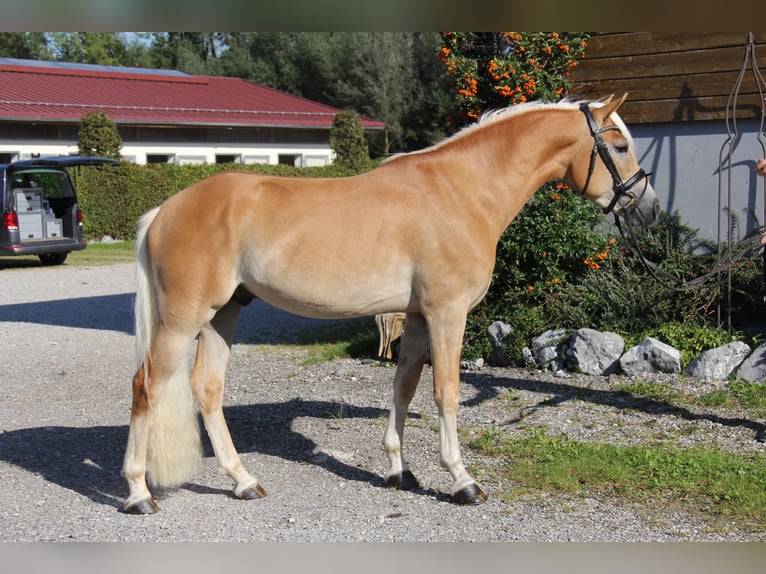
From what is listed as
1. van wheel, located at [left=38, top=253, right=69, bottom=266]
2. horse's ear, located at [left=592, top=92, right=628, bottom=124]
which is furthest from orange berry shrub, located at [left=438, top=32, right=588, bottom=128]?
van wheel, located at [left=38, top=253, right=69, bottom=266]

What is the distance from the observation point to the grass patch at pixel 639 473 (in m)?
4.61

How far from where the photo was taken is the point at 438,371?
15.6ft

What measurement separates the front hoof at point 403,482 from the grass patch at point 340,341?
3704 mm

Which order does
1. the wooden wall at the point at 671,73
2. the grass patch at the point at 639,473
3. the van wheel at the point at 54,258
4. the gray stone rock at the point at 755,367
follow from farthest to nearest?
1. the van wheel at the point at 54,258
2. the wooden wall at the point at 671,73
3. the gray stone rock at the point at 755,367
4. the grass patch at the point at 639,473

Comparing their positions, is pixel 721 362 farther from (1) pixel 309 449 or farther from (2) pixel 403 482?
(1) pixel 309 449

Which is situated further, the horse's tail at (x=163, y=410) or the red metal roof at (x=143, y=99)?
the red metal roof at (x=143, y=99)

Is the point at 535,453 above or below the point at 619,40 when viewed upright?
below

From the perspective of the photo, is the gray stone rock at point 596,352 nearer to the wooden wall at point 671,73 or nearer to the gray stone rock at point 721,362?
the gray stone rock at point 721,362

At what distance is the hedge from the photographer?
72.7 ft

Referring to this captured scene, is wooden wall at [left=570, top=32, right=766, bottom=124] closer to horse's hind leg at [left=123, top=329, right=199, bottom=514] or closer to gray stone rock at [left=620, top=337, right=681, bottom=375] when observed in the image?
gray stone rock at [left=620, top=337, right=681, bottom=375]

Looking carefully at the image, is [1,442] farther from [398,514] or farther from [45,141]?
[45,141]

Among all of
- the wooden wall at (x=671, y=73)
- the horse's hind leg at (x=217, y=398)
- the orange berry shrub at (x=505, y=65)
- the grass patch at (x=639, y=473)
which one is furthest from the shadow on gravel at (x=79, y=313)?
the grass patch at (x=639, y=473)

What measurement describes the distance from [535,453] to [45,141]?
80.2ft

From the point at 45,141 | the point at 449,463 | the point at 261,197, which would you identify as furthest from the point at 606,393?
the point at 45,141
